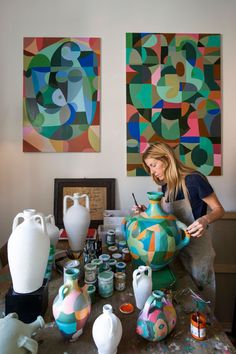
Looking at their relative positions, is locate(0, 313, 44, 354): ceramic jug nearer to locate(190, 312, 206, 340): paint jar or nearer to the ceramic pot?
the ceramic pot

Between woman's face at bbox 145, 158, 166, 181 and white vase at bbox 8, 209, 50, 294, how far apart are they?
73cm

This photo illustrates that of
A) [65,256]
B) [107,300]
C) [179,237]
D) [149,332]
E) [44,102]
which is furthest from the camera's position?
[44,102]

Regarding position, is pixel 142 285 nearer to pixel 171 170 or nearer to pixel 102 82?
pixel 171 170

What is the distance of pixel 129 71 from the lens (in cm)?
199

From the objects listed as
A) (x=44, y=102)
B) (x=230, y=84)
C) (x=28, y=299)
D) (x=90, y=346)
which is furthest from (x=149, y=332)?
(x=230, y=84)

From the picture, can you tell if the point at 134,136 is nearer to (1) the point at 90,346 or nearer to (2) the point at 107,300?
(2) the point at 107,300

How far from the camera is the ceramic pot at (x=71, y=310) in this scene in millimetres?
744

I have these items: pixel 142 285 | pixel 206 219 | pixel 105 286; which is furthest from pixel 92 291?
pixel 206 219

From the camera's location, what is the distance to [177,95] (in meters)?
1.99

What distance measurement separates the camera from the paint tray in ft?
3.37

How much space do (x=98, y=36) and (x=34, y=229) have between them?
5.68ft

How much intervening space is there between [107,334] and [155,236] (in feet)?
1.50

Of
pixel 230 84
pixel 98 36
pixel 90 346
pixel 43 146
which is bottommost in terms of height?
pixel 90 346

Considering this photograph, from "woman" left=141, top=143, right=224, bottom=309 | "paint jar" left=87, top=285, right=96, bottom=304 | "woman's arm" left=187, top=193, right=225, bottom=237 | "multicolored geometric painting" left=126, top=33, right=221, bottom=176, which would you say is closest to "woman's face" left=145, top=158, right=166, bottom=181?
"woman" left=141, top=143, right=224, bottom=309
